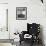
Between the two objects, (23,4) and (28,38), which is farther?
(23,4)

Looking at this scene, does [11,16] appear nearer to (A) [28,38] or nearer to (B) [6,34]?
(B) [6,34]

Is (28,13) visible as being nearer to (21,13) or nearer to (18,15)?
(21,13)

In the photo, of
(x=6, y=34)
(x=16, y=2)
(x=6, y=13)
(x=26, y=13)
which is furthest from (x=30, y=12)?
(x=6, y=34)

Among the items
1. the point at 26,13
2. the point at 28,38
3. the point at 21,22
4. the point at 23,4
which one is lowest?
the point at 28,38

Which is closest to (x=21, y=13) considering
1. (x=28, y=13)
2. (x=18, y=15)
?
(x=18, y=15)

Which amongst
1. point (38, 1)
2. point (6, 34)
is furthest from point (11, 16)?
point (38, 1)

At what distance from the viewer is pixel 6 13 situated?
3424 mm

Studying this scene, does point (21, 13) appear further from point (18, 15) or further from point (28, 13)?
point (28, 13)

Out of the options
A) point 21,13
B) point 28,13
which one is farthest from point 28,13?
point 21,13

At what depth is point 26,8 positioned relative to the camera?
11.1ft

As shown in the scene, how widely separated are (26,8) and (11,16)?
56 centimetres

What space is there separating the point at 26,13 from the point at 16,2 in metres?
0.49

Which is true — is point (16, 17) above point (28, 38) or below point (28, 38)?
above

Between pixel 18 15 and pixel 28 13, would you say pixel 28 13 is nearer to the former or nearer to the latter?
pixel 28 13
